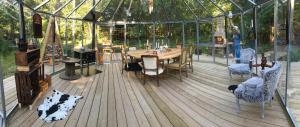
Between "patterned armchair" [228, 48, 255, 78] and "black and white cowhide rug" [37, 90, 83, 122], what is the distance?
14.0 feet

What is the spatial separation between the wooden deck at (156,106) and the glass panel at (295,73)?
0.73ft

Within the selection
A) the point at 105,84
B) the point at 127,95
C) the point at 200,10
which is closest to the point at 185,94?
the point at 127,95

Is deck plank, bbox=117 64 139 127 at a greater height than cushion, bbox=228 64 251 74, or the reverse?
cushion, bbox=228 64 251 74

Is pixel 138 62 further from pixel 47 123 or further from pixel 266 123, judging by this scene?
pixel 266 123

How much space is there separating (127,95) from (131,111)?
3.85ft

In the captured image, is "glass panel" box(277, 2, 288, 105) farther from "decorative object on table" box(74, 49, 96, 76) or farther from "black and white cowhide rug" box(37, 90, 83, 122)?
"decorative object on table" box(74, 49, 96, 76)

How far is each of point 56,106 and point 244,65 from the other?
16.8 feet

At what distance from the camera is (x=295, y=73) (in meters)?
4.48

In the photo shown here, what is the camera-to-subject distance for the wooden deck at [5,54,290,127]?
4081mm

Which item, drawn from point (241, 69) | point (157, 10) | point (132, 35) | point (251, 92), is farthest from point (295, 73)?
point (132, 35)

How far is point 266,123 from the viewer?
3.92 meters

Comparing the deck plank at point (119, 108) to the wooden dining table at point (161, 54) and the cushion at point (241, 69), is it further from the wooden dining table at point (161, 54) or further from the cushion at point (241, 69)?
the cushion at point (241, 69)

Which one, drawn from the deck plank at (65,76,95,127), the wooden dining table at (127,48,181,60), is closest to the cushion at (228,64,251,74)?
the wooden dining table at (127,48,181,60)

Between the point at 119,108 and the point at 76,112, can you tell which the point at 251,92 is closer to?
the point at 119,108
